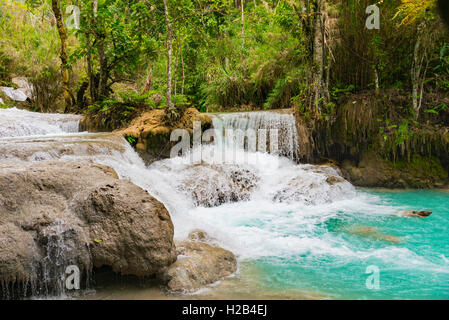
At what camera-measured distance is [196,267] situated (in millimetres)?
3463

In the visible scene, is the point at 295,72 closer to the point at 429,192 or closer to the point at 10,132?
the point at 429,192

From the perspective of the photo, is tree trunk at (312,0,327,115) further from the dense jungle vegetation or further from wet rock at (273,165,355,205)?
wet rock at (273,165,355,205)

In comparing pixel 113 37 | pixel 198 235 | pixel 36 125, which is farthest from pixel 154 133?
pixel 198 235

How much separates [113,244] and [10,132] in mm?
6080

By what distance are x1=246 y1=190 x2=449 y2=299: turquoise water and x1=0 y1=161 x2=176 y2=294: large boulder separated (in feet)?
4.21

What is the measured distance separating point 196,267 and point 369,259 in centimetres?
214

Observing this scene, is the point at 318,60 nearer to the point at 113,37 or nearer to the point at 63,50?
the point at 113,37

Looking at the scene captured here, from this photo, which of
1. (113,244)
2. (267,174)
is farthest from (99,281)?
(267,174)

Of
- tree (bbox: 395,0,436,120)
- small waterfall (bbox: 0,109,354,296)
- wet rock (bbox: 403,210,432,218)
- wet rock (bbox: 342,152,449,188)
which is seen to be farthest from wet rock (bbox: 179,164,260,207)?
tree (bbox: 395,0,436,120)

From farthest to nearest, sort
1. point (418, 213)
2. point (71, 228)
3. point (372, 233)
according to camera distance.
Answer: point (418, 213), point (372, 233), point (71, 228)

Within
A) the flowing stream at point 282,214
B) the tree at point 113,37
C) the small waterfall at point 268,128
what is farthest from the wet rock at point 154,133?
the tree at point 113,37

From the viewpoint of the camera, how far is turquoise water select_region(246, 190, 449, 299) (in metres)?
3.34
